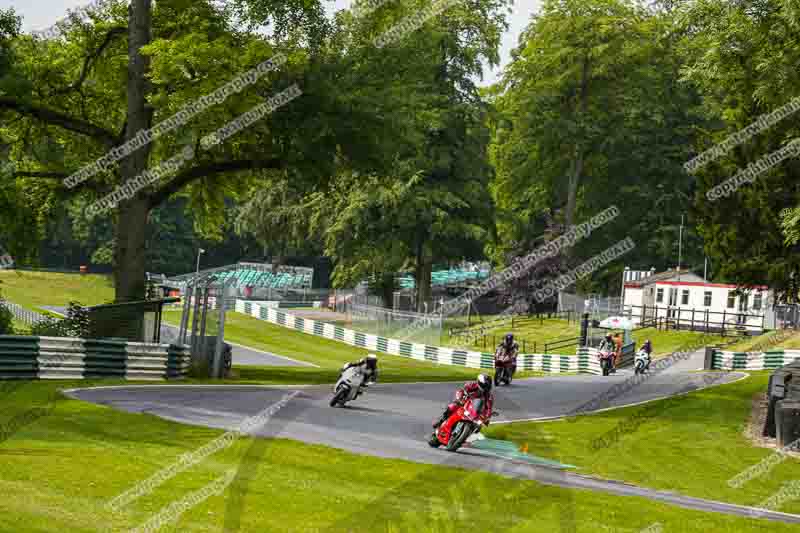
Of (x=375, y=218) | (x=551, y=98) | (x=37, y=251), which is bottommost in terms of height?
(x=37, y=251)

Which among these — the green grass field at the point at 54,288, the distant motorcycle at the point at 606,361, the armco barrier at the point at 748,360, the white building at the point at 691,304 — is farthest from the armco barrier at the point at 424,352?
the green grass field at the point at 54,288

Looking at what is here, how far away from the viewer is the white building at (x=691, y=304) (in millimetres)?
55250

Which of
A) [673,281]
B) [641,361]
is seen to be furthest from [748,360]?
[673,281]

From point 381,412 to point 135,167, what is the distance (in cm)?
1244

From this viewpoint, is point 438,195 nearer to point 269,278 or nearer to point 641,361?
point 641,361

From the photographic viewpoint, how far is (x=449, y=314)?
6222 centimetres

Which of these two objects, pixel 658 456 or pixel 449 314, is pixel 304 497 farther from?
pixel 449 314

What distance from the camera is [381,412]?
922 inches

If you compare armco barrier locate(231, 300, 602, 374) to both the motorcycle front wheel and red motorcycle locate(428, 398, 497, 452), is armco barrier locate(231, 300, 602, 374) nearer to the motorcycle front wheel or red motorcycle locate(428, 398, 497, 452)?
the motorcycle front wheel

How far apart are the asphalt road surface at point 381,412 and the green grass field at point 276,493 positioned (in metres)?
1.17

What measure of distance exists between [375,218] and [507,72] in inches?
718

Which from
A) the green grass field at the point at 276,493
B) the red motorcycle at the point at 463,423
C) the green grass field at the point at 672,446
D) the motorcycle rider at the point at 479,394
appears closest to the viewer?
the green grass field at the point at 276,493

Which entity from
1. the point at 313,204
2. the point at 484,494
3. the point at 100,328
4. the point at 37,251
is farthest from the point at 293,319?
the point at 484,494

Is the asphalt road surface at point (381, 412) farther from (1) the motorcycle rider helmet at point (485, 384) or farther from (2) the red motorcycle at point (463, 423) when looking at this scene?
(1) the motorcycle rider helmet at point (485, 384)
